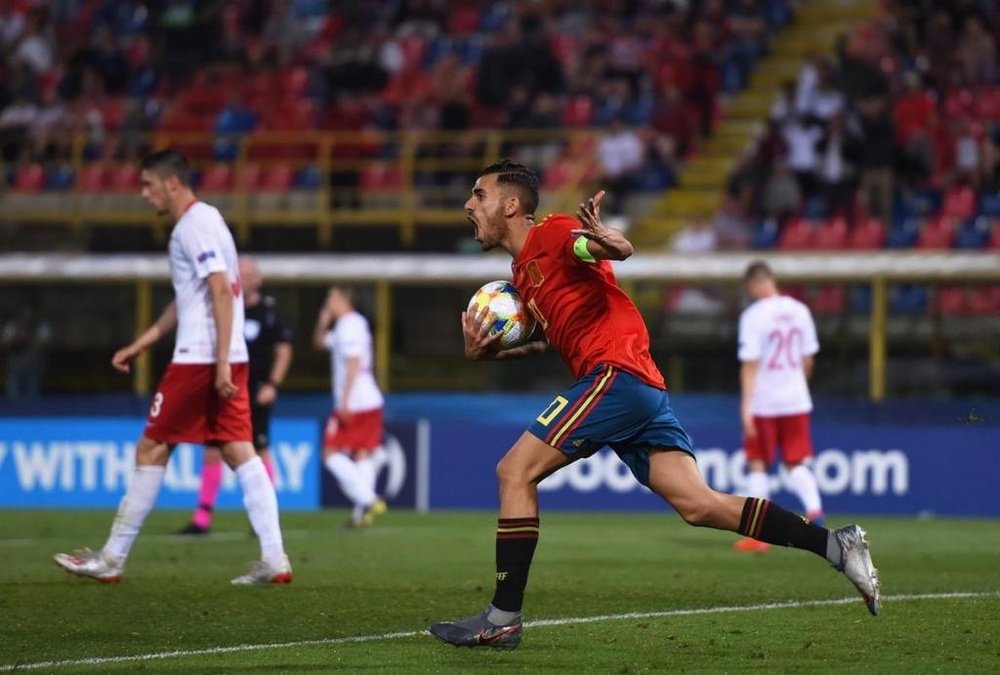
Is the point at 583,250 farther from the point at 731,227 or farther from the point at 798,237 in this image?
the point at 731,227

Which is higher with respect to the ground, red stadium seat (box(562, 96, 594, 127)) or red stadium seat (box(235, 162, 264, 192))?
red stadium seat (box(562, 96, 594, 127))

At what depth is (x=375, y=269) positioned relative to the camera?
66.9 ft

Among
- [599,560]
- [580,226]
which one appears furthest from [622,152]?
[580,226]

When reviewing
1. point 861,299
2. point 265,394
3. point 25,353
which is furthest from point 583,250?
point 25,353

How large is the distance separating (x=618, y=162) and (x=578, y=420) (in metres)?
16.0

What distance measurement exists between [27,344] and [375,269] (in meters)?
4.05

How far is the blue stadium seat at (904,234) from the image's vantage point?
2070 centimetres

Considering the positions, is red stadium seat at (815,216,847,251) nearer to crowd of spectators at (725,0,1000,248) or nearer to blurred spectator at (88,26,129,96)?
crowd of spectators at (725,0,1000,248)

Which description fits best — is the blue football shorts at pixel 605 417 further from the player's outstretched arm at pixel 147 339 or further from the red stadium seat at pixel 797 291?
the red stadium seat at pixel 797 291

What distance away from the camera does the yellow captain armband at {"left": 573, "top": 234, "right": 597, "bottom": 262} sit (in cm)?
762

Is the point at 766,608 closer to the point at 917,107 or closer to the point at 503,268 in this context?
the point at 503,268

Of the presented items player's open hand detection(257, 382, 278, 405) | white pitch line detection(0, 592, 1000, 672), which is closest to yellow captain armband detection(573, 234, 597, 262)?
white pitch line detection(0, 592, 1000, 672)

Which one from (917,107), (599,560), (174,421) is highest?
(917,107)

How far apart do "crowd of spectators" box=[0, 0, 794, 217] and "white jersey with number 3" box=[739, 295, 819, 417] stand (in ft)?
30.9
